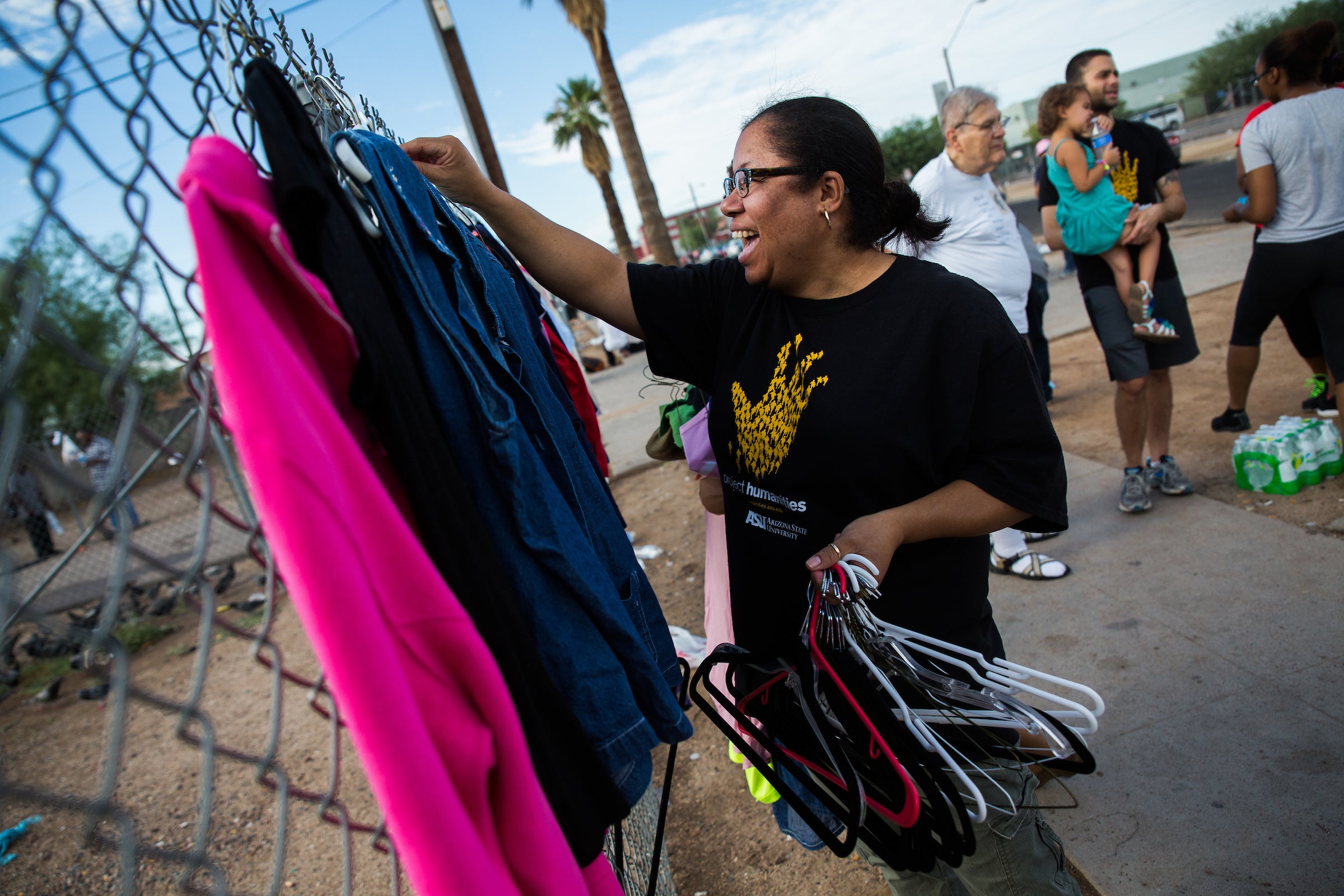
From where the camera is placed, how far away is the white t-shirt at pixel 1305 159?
138 inches

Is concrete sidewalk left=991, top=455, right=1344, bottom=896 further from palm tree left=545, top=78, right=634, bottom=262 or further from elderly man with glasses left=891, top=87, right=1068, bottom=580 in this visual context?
palm tree left=545, top=78, right=634, bottom=262

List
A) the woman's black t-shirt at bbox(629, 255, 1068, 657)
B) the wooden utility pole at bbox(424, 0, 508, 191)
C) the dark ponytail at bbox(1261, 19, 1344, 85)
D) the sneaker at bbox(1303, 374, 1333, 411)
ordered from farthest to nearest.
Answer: the wooden utility pole at bbox(424, 0, 508, 191) → the sneaker at bbox(1303, 374, 1333, 411) → the dark ponytail at bbox(1261, 19, 1344, 85) → the woman's black t-shirt at bbox(629, 255, 1068, 657)

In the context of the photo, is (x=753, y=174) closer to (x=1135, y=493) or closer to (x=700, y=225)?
(x=1135, y=493)

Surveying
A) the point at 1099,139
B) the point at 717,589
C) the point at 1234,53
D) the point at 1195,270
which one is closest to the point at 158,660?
the point at 717,589

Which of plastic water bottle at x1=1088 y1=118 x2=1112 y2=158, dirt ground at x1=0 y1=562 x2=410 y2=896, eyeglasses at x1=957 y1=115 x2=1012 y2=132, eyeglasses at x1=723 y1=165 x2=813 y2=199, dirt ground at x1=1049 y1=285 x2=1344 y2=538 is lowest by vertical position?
dirt ground at x1=1049 y1=285 x2=1344 y2=538

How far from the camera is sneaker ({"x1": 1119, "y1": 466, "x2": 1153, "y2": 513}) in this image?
405 cm

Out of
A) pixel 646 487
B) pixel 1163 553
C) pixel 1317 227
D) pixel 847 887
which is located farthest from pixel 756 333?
pixel 646 487

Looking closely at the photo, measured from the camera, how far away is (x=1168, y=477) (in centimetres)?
414

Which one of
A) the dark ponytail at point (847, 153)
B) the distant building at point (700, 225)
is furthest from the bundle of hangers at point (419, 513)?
the distant building at point (700, 225)

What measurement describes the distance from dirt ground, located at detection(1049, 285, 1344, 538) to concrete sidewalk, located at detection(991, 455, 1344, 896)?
23cm

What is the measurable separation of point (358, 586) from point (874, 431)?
1207 millimetres

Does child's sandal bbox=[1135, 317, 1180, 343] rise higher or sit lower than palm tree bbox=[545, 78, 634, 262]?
lower

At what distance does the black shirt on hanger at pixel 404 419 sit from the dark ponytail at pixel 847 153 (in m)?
1.16

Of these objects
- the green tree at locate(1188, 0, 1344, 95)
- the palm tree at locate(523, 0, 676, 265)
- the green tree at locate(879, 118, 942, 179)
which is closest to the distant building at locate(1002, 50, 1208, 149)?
the green tree at locate(1188, 0, 1344, 95)
